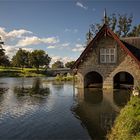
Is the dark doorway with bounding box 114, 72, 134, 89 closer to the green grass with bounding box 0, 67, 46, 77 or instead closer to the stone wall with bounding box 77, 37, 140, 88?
the stone wall with bounding box 77, 37, 140, 88

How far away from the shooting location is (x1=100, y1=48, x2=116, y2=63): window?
113ft

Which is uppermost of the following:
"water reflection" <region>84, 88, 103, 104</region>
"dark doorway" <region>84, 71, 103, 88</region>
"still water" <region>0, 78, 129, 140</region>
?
"dark doorway" <region>84, 71, 103, 88</region>

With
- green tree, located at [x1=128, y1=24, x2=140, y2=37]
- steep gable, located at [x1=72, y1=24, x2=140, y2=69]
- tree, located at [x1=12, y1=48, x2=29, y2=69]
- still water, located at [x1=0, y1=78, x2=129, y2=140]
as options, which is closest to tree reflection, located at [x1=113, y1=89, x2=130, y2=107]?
still water, located at [x1=0, y1=78, x2=129, y2=140]

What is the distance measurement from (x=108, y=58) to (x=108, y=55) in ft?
1.39

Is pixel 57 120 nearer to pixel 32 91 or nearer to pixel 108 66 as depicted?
pixel 108 66

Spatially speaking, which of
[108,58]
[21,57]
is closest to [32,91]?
[108,58]

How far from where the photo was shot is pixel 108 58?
34.8 metres

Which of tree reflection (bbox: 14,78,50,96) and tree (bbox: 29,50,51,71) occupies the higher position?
tree (bbox: 29,50,51,71)

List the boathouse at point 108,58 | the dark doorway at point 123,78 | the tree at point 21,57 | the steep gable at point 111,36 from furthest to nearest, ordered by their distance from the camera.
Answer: the tree at point 21,57
the dark doorway at point 123,78
the boathouse at point 108,58
the steep gable at point 111,36

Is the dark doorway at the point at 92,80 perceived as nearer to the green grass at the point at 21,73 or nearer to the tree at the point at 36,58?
the green grass at the point at 21,73

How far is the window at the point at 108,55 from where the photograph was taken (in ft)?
113

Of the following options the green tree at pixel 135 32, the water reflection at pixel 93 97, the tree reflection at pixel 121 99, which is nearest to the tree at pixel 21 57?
the green tree at pixel 135 32

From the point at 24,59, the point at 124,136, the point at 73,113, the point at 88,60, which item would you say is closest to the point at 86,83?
the point at 88,60

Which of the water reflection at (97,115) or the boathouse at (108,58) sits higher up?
the boathouse at (108,58)
